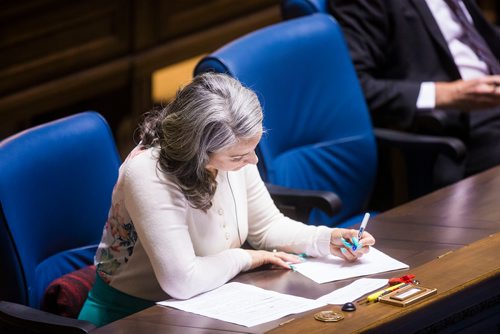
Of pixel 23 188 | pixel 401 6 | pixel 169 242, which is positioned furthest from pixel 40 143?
pixel 401 6

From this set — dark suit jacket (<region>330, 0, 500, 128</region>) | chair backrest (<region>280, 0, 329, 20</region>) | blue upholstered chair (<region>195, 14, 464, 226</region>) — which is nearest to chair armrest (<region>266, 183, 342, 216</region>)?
blue upholstered chair (<region>195, 14, 464, 226</region>)

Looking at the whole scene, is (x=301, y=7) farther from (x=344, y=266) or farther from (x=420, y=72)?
(x=344, y=266)

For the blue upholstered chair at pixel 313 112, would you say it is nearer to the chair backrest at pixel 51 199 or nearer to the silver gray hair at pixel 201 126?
the chair backrest at pixel 51 199

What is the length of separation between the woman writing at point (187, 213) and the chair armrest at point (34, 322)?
22 cm

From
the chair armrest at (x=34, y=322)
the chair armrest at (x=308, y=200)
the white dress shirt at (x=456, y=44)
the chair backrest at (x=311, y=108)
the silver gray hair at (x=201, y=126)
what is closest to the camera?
the chair armrest at (x=34, y=322)

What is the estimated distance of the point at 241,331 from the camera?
2.15 metres

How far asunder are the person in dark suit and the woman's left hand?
45.2 inches

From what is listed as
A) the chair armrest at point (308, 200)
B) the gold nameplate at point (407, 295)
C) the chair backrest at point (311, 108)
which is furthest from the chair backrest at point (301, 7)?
the gold nameplate at point (407, 295)

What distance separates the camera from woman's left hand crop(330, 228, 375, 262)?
8.32 feet

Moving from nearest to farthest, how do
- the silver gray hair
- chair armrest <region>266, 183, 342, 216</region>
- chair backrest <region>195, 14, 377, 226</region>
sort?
the silver gray hair
chair armrest <region>266, 183, 342, 216</region>
chair backrest <region>195, 14, 377, 226</region>

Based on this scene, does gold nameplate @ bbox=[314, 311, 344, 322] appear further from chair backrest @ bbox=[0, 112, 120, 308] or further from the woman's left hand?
chair backrest @ bbox=[0, 112, 120, 308]

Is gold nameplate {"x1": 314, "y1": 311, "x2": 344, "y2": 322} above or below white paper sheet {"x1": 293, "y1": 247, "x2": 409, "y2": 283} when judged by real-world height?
Answer: above

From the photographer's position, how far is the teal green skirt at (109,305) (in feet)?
8.48

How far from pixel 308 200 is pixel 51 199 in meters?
0.76
